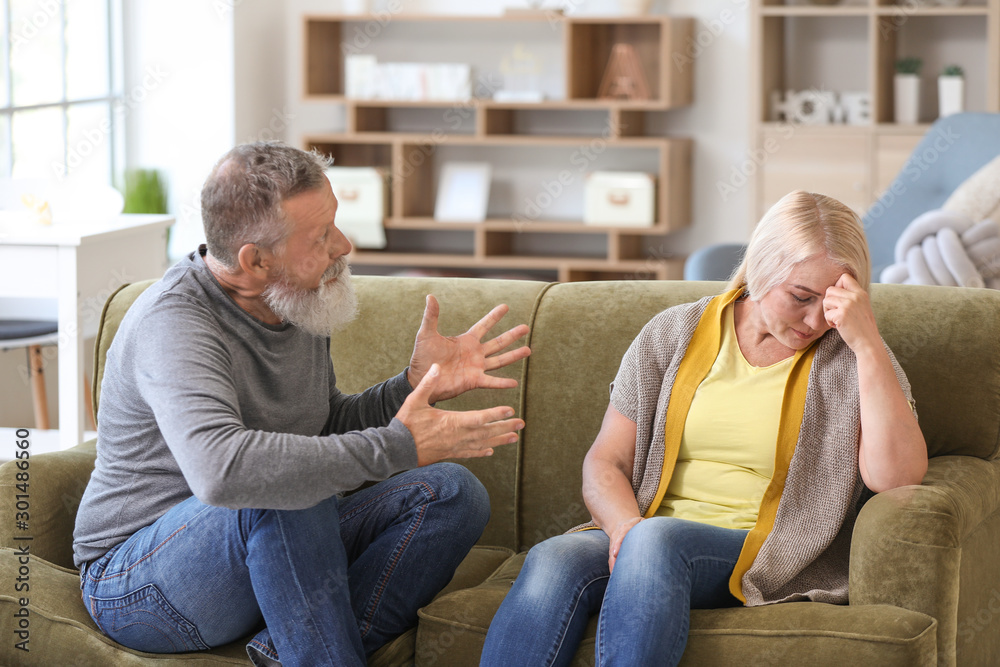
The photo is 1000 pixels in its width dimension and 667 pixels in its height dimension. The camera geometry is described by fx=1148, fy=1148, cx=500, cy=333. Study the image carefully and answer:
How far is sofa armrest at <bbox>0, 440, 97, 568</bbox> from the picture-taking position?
6.02ft

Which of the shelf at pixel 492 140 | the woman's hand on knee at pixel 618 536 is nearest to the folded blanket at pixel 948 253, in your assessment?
the woman's hand on knee at pixel 618 536

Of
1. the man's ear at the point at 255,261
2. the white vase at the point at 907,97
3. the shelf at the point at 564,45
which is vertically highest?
the shelf at the point at 564,45

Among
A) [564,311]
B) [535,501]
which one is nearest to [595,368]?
[564,311]

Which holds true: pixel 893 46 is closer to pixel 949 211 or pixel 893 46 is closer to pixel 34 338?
pixel 949 211

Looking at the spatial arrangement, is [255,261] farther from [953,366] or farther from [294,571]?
[953,366]

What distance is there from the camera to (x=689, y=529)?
5.38 ft

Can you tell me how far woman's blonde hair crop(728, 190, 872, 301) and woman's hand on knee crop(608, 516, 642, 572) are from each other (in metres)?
0.39

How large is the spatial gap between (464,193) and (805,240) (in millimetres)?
3429

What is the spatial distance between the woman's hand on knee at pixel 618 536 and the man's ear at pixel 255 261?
0.63m

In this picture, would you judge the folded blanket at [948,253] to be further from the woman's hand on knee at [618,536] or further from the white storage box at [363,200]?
the white storage box at [363,200]

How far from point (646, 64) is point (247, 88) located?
1717mm

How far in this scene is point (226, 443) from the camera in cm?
144

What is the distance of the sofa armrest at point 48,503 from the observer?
1.84 meters

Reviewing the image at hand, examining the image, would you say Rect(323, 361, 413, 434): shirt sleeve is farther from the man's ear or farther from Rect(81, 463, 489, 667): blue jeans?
the man's ear
